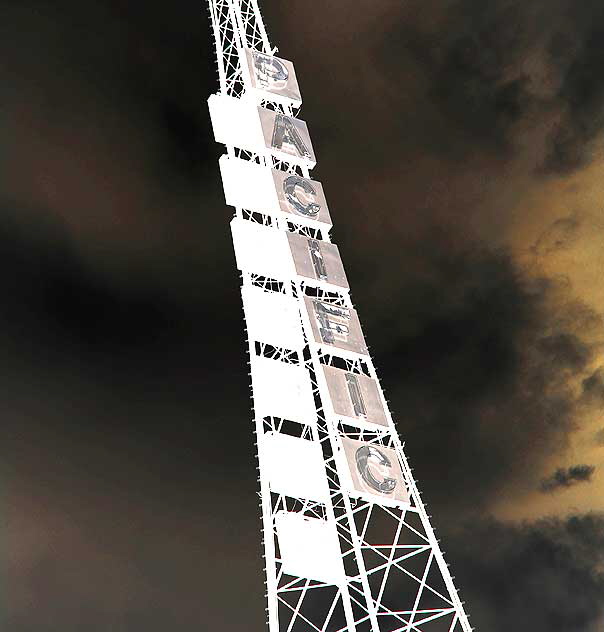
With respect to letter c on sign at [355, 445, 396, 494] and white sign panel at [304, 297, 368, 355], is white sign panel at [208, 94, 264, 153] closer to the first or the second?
white sign panel at [304, 297, 368, 355]

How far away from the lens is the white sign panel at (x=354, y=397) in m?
25.7

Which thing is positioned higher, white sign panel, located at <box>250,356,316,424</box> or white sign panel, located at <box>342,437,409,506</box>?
white sign panel, located at <box>250,356,316,424</box>

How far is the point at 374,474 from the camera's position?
24.7m

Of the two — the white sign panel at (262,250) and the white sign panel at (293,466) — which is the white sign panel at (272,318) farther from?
the white sign panel at (293,466)

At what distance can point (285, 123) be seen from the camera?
32.1 m

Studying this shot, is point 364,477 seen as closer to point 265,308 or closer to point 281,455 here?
point 281,455

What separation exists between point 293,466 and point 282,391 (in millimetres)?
2376

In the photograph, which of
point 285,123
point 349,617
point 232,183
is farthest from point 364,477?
point 285,123

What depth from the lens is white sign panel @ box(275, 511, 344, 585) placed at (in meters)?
22.8

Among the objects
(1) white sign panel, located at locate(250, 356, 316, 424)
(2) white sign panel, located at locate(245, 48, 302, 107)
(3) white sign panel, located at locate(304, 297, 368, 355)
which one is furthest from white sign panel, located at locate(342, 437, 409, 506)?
(2) white sign panel, located at locate(245, 48, 302, 107)


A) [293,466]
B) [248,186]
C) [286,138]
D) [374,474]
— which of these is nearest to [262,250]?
[248,186]

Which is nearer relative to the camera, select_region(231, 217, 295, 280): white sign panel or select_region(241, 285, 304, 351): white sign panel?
select_region(241, 285, 304, 351): white sign panel

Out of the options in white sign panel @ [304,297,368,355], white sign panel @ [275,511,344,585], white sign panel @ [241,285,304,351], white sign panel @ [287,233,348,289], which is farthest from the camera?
white sign panel @ [287,233,348,289]

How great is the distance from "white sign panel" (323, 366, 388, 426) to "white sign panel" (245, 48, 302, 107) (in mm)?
11620
